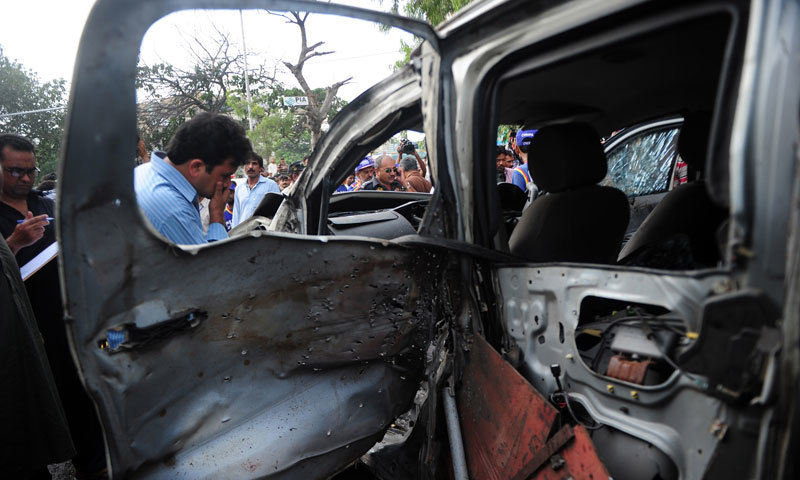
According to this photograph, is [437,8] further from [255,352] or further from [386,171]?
[255,352]

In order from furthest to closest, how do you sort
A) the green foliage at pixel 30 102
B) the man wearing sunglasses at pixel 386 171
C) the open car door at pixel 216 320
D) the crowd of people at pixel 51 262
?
the green foliage at pixel 30 102 < the man wearing sunglasses at pixel 386 171 < the crowd of people at pixel 51 262 < the open car door at pixel 216 320

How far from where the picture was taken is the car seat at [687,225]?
6.23 ft

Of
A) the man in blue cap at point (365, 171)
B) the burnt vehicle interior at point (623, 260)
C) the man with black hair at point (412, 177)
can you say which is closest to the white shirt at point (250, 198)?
the man with black hair at point (412, 177)

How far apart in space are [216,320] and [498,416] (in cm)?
103

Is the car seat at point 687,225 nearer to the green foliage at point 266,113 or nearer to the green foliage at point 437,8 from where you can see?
the green foliage at point 437,8

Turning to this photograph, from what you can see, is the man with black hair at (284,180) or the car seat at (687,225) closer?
the car seat at (687,225)

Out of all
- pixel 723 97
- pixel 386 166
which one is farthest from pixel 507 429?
pixel 386 166

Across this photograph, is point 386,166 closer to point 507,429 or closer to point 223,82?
point 507,429

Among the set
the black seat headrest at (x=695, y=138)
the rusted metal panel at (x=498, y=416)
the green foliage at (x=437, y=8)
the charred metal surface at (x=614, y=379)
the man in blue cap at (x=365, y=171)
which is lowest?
the rusted metal panel at (x=498, y=416)

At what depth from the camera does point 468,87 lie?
177cm

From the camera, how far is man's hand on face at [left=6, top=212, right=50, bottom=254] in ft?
9.08

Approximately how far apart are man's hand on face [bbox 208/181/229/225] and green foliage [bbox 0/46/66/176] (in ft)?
89.8

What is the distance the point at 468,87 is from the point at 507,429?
3.99 feet

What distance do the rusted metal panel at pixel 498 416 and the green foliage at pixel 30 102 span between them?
2861cm
